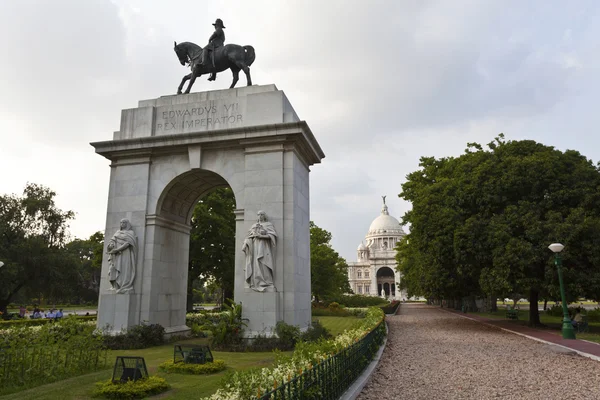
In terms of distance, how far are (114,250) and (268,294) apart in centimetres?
569

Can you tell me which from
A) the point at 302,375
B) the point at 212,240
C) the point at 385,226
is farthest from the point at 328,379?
the point at 385,226

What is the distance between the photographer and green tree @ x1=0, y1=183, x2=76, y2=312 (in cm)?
3300

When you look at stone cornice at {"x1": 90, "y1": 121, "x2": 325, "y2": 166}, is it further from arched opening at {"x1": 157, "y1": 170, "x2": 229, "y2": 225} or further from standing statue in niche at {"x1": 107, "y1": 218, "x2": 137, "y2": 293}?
standing statue in niche at {"x1": 107, "y1": 218, "x2": 137, "y2": 293}

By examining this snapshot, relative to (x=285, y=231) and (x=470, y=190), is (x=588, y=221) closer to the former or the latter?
(x=470, y=190)

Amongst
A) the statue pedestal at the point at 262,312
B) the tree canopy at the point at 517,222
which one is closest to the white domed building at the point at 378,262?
the tree canopy at the point at 517,222

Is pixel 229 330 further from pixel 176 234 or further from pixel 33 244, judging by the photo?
pixel 33 244

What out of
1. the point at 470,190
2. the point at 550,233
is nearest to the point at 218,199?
the point at 470,190

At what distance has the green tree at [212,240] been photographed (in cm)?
2977

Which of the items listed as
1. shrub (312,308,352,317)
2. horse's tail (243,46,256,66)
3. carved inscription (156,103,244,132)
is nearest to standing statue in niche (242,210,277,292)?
carved inscription (156,103,244,132)

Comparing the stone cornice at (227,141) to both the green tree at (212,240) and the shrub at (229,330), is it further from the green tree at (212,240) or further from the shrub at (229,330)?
the green tree at (212,240)

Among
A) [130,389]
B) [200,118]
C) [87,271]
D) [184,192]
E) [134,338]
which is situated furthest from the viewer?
[87,271]

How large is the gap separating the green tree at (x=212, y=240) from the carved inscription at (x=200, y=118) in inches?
544

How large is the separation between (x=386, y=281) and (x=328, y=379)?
423 ft

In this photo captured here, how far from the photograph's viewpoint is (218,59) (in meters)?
16.2
